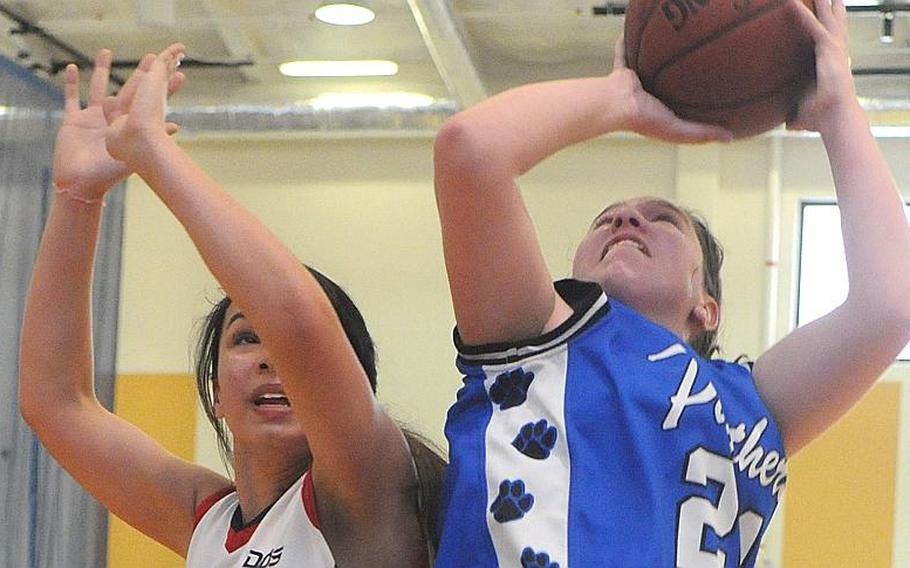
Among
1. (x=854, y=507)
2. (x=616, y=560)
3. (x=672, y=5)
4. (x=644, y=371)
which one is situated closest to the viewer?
(x=616, y=560)

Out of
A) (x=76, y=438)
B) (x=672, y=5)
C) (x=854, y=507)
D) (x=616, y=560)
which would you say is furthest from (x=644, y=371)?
(x=854, y=507)

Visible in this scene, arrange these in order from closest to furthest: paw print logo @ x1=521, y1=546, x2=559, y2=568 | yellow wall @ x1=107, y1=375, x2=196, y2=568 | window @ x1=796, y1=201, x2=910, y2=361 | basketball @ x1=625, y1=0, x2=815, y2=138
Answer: paw print logo @ x1=521, y1=546, x2=559, y2=568, basketball @ x1=625, y1=0, x2=815, y2=138, window @ x1=796, y1=201, x2=910, y2=361, yellow wall @ x1=107, y1=375, x2=196, y2=568

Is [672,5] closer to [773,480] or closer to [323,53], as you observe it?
[773,480]

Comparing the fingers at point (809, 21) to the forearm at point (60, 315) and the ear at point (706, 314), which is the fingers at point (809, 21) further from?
the forearm at point (60, 315)

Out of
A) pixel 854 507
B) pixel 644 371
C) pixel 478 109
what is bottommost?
pixel 854 507

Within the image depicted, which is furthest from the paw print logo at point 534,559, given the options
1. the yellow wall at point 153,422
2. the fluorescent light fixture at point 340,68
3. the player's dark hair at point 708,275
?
the yellow wall at point 153,422

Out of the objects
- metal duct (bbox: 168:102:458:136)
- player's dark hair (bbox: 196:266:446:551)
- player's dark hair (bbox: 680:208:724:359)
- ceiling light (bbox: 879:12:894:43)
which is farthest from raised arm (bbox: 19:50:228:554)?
metal duct (bbox: 168:102:458:136)

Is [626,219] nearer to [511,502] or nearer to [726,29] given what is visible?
[726,29]

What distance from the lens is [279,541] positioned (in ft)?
5.24

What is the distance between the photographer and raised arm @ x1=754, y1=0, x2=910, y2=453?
143cm

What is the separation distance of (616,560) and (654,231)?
1.47 ft

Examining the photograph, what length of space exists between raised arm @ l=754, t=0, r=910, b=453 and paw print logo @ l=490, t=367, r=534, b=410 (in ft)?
0.98

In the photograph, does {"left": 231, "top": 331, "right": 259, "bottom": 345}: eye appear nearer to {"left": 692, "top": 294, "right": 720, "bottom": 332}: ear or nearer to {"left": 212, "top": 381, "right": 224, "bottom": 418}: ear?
{"left": 212, "top": 381, "right": 224, "bottom": 418}: ear

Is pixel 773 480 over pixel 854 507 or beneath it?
over
